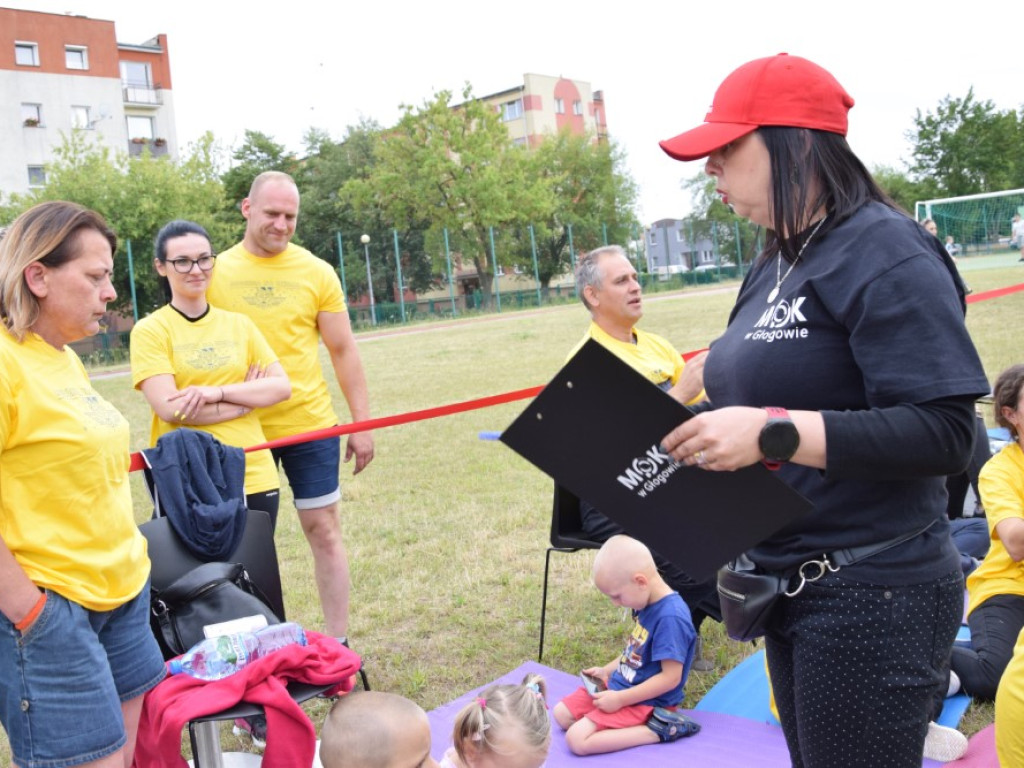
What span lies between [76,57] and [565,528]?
51065 millimetres

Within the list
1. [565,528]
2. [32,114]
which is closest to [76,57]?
[32,114]

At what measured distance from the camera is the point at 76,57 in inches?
1850

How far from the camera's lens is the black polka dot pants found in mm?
1562

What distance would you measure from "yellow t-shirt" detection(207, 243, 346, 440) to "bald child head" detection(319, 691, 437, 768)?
1865 millimetres

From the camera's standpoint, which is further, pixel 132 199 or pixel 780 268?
pixel 132 199

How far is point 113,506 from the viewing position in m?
2.41

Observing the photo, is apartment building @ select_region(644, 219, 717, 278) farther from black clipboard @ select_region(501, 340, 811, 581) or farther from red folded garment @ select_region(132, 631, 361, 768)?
black clipboard @ select_region(501, 340, 811, 581)

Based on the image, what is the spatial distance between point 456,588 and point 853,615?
4.06 meters

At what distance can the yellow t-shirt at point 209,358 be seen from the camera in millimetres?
3666

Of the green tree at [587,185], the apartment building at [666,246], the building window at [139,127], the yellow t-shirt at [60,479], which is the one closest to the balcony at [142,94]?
the building window at [139,127]

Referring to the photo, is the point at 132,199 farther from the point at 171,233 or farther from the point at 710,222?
the point at 710,222

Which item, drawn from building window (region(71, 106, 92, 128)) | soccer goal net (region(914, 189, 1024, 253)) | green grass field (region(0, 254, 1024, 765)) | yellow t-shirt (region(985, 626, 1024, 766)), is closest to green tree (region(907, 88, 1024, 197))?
soccer goal net (region(914, 189, 1024, 253))

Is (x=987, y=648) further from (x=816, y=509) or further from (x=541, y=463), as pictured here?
(x=541, y=463)

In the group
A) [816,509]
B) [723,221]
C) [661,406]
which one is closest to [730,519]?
[816,509]
